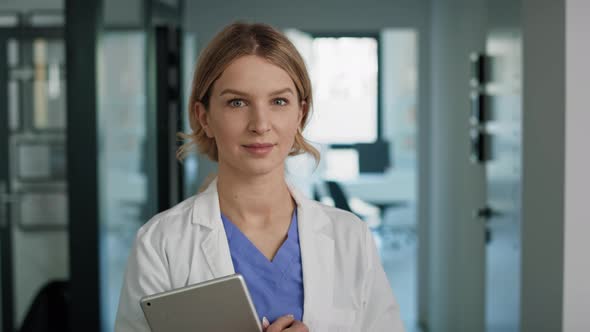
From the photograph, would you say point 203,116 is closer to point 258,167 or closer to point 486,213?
point 258,167

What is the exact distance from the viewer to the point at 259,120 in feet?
4.21

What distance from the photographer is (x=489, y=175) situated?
3598 mm

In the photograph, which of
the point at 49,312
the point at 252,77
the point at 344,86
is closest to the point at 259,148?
the point at 252,77

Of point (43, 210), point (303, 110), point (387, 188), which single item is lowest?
point (387, 188)

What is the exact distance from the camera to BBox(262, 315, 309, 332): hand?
1260 millimetres

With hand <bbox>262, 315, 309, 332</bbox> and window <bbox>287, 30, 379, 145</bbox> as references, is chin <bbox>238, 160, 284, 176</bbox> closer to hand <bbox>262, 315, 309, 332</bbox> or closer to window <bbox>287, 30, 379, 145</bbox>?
hand <bbox>262, 315, 309, 332</bbox>

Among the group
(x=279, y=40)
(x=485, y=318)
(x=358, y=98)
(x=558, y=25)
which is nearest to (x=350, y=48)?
(x=358, y=98)

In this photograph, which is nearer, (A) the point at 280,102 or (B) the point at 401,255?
(A) the point at 280,102

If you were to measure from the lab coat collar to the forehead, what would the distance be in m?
0.23

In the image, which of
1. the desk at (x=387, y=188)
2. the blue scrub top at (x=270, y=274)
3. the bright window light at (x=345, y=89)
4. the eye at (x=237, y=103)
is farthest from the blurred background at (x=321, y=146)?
the bright window light at (x=345, y=89)

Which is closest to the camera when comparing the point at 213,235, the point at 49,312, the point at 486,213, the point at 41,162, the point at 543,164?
the point at 213,235

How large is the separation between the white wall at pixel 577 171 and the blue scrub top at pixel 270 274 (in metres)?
1.19

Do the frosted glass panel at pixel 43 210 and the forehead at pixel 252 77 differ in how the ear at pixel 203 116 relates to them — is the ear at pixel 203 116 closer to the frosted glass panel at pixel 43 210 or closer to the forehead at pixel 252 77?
the forehead at pixel 252 77

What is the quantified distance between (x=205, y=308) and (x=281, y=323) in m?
0.13
